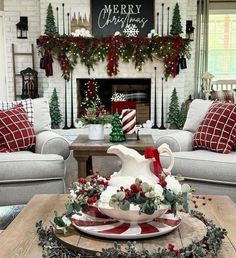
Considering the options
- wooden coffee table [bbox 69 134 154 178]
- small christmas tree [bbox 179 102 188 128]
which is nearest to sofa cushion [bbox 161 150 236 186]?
wooden coffee table [bbox 69 134 154 178]

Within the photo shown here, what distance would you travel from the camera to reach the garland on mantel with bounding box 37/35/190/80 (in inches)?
219

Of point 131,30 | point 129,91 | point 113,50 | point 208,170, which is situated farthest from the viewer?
point 129,91

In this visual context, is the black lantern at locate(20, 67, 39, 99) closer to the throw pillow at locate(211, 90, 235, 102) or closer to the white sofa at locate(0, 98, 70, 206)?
the throw pillow at locate(211, 90, 235, 102)

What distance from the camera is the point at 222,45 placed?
6.45m

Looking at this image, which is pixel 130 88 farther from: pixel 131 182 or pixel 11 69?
pixel 131 182

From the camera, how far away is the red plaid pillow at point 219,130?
2.97 metres

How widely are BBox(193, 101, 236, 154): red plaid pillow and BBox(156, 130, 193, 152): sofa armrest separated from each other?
0.10 metres

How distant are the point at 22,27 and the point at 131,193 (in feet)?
17.0

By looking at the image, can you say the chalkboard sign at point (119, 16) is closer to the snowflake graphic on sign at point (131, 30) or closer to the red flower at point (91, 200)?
the snowflake graphic on sign at point (131, 30)

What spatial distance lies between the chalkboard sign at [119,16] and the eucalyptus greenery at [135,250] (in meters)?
4.71

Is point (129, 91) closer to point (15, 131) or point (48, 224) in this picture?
point (15, 131)

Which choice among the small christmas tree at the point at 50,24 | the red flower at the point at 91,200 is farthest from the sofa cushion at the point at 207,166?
the small christmas tree at the point at 50,24

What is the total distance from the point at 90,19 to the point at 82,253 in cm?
500

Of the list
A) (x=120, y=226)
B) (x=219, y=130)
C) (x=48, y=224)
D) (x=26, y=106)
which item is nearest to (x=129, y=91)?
(x=26, y=106)
